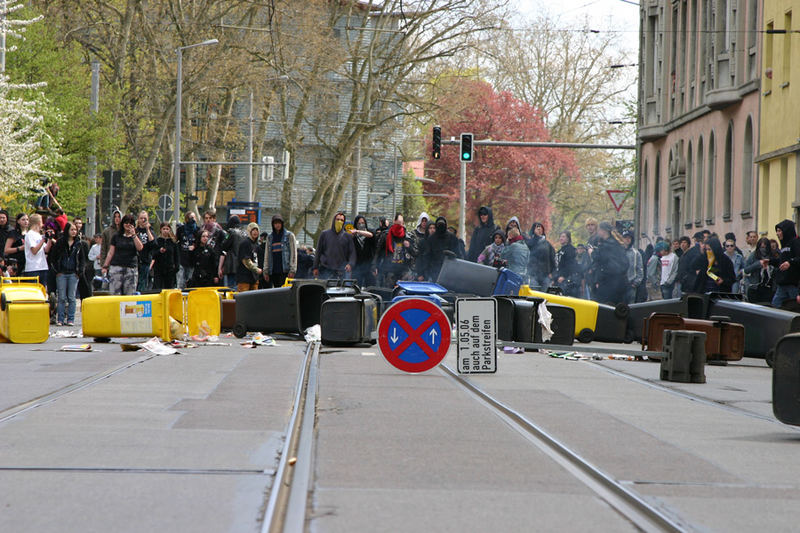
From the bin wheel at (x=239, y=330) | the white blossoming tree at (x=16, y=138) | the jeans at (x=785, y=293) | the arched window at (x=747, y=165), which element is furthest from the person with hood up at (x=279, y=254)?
the arched window at (x=747, y=165)

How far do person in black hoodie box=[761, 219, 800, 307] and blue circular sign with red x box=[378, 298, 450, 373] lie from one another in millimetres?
8135

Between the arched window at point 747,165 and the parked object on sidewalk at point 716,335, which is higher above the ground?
the arched window at point 747,165

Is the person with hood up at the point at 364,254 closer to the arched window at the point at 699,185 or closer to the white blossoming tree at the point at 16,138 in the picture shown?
the white blossoming tree at the point at 16,138

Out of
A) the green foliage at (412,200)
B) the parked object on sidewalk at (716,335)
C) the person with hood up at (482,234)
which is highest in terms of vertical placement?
the green foliage at (412,200)

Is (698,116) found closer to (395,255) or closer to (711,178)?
(711,178)

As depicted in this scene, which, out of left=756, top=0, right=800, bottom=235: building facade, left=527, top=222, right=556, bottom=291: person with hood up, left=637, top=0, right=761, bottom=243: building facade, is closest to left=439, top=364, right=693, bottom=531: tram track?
left=527, top=222, right=556, bottom=291: person with hood up

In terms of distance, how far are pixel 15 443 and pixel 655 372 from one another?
834 centimetres

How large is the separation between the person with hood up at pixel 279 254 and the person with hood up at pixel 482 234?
3883 millimetres

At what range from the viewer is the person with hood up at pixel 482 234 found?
Result: 82.4 feet

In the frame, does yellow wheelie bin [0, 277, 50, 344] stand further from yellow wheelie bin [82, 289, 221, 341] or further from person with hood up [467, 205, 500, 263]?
person with hood up [467, 205, 500, 263]

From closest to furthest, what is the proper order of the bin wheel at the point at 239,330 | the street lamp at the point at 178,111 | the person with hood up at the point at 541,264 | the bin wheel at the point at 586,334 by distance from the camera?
the bin wheel at the point at 586,334, the bin wheel at the point at 239,330, the person with hood up at the point at 541,264, the street lamp at the point at 178,111

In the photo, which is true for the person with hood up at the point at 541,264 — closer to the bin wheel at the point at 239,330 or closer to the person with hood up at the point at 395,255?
the person with hood up at the point at 395,255

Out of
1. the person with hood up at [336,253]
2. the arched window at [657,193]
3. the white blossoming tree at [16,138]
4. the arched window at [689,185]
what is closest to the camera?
the person with hood up at [336,253]

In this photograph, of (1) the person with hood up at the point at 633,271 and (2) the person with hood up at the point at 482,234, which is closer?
(1) the person with hood up at the point at 633,271
